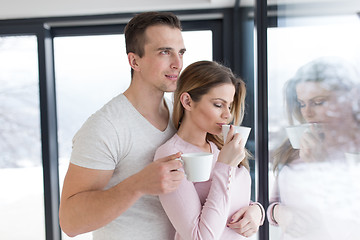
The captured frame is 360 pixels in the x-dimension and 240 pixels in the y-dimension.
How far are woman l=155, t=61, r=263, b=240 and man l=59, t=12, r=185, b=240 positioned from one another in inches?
3.0

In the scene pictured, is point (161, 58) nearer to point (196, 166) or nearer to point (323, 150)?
point (196, 166)

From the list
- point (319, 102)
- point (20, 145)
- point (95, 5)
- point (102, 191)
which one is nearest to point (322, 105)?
point (319, 102)

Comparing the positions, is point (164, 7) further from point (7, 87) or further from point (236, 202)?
point (236, 202)

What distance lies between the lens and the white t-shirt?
96cm

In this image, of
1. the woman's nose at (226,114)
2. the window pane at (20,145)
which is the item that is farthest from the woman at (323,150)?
the window pane at (20,145)

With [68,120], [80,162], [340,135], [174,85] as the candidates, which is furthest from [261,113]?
[68,120]

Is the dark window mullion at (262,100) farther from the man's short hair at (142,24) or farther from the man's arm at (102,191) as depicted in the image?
the man's arm at (102,191)

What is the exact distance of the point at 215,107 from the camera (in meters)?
1.01

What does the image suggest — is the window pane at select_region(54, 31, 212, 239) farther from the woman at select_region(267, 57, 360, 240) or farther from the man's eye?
the man's eye

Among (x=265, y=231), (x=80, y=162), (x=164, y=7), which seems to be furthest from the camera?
(x=164, y=7)

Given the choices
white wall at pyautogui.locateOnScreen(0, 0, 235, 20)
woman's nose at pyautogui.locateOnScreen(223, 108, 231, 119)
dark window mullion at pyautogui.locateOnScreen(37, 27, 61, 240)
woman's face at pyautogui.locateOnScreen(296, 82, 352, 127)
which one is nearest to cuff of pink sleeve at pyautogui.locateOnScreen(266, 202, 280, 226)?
woman's nose at pyautogui.locateOnScreen(223, 108, 231, 119)

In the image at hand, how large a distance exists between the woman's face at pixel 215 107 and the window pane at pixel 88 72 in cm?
147

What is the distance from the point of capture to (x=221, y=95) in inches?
39.6

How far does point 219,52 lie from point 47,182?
1.70m
